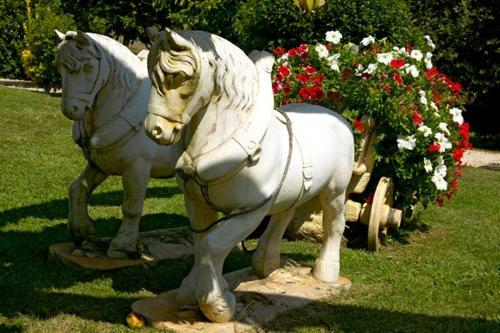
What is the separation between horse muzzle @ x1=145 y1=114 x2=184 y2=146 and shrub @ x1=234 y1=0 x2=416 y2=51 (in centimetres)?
761

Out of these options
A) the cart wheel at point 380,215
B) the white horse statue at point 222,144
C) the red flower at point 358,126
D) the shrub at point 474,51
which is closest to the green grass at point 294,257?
the cart wheel at point 380,215

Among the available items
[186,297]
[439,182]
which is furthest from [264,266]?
[439,182]

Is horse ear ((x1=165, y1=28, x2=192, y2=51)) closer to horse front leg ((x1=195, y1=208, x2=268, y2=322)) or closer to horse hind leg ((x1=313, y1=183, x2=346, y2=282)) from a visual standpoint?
horse front leg ((x1=195, y1=208, x2=268, y2=322))

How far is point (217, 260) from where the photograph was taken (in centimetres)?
351

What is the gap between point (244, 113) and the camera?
134 inches

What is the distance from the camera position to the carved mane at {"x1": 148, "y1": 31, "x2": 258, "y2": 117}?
3127 millimetres

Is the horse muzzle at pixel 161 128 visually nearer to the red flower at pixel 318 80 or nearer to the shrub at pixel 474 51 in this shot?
the red flower at pixel 318 80

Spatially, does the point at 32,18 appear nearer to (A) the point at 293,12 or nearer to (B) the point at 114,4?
(B) the point at 114,4

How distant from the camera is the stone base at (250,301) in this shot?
3.69 metres

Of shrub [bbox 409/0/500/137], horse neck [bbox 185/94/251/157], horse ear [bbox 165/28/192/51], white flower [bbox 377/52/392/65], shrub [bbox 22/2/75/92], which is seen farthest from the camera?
shrub [bbox 409/0/500/137]

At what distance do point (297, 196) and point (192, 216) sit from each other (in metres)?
0.63

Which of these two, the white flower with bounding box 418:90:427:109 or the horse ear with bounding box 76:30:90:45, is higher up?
the horse ear with bounding box 76:30:90:45

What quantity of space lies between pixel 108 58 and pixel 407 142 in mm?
2660

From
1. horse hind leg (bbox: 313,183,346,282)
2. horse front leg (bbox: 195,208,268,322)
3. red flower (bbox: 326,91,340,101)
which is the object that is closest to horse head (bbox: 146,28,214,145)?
horse front leg (bbox: 195,208,268,322)
